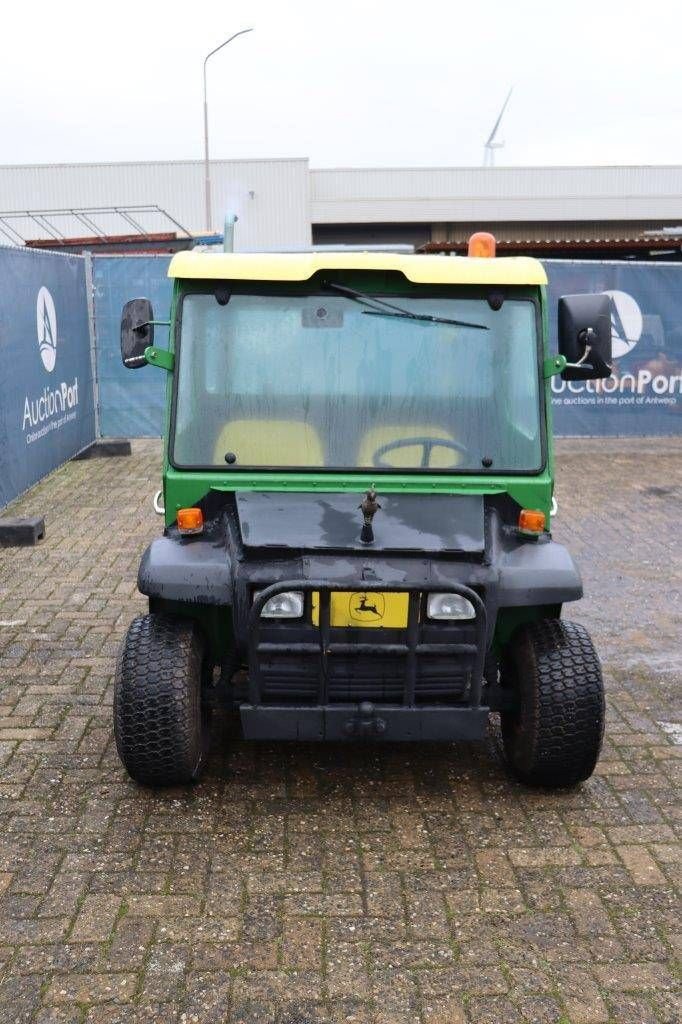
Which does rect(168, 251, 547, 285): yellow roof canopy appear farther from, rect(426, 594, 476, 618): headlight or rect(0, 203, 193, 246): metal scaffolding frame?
rect(0, 203, 193, 246): metal scaffolding frame

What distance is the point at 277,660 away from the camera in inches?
145

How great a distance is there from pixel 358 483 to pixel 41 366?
22.5 feet

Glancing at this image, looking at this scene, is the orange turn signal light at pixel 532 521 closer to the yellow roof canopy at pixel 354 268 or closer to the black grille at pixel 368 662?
the black grille at pixel 368 662

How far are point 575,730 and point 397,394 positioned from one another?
5.27 feet

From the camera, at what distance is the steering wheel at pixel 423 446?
412 centimetres

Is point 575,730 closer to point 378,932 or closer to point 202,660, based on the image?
point 378,932

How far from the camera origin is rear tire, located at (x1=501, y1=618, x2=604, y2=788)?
12.5 feet

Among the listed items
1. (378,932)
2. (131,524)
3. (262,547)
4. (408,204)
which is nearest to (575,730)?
(378,932)

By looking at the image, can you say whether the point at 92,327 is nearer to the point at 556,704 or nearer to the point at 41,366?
the point at 41,366

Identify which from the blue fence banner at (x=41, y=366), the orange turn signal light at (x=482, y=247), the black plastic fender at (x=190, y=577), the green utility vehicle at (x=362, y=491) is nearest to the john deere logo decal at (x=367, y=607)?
the green utility vehicle at (x=362, y=491)

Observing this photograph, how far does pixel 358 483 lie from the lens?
13.4 feet

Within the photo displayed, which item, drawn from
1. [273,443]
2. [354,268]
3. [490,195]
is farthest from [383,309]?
[490,195]

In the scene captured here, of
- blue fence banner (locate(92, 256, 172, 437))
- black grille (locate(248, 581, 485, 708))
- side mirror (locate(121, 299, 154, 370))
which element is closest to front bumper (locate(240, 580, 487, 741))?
black grille (locate(248, 581, 485, 708))

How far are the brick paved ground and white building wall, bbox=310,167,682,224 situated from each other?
37.5 meters
